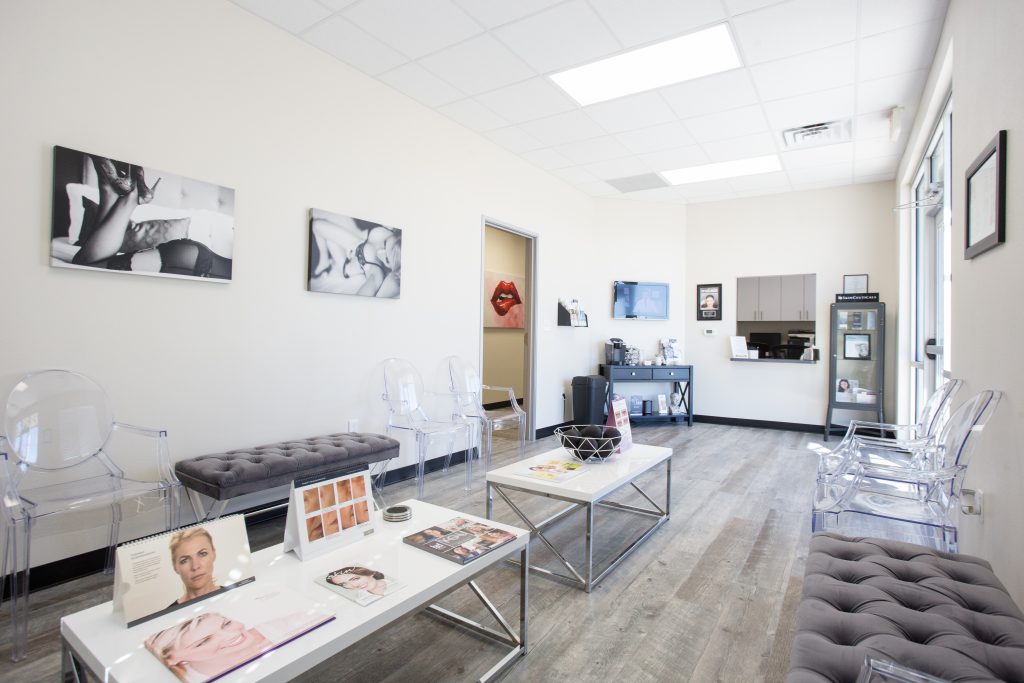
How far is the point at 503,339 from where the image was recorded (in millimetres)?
8195

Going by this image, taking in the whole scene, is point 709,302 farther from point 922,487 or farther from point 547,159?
point 922,487

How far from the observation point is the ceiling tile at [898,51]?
320 cm

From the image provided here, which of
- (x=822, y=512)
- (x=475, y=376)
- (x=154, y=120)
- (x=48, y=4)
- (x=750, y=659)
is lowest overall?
(x=750, y=659)

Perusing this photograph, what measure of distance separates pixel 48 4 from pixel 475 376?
3.54 metres

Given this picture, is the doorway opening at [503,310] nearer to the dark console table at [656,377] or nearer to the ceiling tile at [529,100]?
the dark console table at [656,377]

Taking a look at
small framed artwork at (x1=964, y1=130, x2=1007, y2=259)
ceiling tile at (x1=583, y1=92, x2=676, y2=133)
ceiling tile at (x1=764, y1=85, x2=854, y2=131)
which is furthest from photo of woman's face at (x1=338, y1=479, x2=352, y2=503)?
ceiling tile at (x1=764, y1=85, x2=854, y2=131)

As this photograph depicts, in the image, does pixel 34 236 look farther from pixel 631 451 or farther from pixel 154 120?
pixel 631 451

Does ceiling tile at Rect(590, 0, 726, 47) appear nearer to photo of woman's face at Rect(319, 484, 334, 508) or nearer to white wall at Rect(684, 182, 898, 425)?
photo of woman's face at Rect(319, 484, 334, 508)

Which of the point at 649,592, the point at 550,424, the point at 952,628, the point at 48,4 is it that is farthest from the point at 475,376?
the point at 952,628

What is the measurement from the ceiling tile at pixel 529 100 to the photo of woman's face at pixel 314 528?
11.4 feet

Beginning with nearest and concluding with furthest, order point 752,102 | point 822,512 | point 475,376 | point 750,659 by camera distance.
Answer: point 750,659 < point 822,512 < point 752,102 < point 475,376

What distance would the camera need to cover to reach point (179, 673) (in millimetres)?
1095

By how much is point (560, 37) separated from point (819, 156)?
11.4ft

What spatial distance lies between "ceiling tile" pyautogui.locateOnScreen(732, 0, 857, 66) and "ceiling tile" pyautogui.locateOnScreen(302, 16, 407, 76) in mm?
2279
